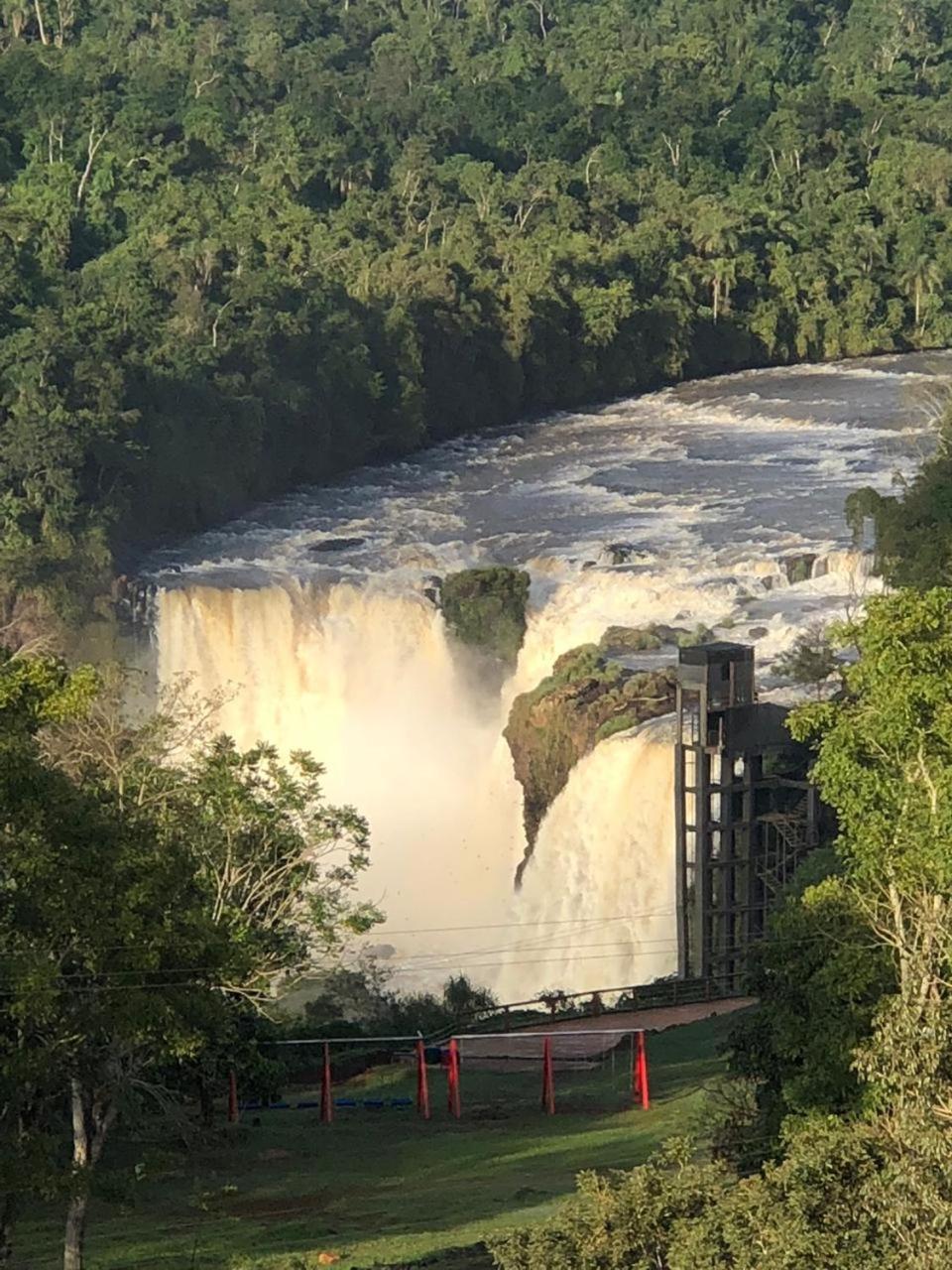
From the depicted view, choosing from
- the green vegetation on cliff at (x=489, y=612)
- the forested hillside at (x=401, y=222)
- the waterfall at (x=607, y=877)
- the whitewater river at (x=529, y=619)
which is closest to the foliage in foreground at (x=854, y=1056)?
the waterfall at (x=607, y=877)

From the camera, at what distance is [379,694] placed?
2128 inches

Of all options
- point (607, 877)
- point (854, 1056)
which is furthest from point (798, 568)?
→ point (854, 1056)

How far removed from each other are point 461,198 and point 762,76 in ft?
64.0

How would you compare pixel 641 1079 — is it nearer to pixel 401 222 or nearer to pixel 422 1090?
pixel 422 1090

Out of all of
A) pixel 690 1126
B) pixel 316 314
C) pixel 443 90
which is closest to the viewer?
pixel 690 1126

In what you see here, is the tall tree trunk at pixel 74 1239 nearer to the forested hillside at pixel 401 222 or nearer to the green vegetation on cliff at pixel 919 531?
the green vegetation on cliff at pixel 919 531

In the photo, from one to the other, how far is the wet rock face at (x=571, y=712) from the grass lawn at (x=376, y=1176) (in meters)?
13.1

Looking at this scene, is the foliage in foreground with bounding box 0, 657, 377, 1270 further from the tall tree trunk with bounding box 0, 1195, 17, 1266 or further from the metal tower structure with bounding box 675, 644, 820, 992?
the metal tower structure with bounding box 675, 644, 820, 992

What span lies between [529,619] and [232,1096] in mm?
23585

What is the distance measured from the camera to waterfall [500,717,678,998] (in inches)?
1721

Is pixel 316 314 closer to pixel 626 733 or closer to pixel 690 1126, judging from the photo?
pixel 626 733

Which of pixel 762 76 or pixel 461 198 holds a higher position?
pixel 762 76

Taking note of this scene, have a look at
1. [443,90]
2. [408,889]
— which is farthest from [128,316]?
[443,90]

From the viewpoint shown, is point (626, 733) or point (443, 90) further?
point (443, 90)
